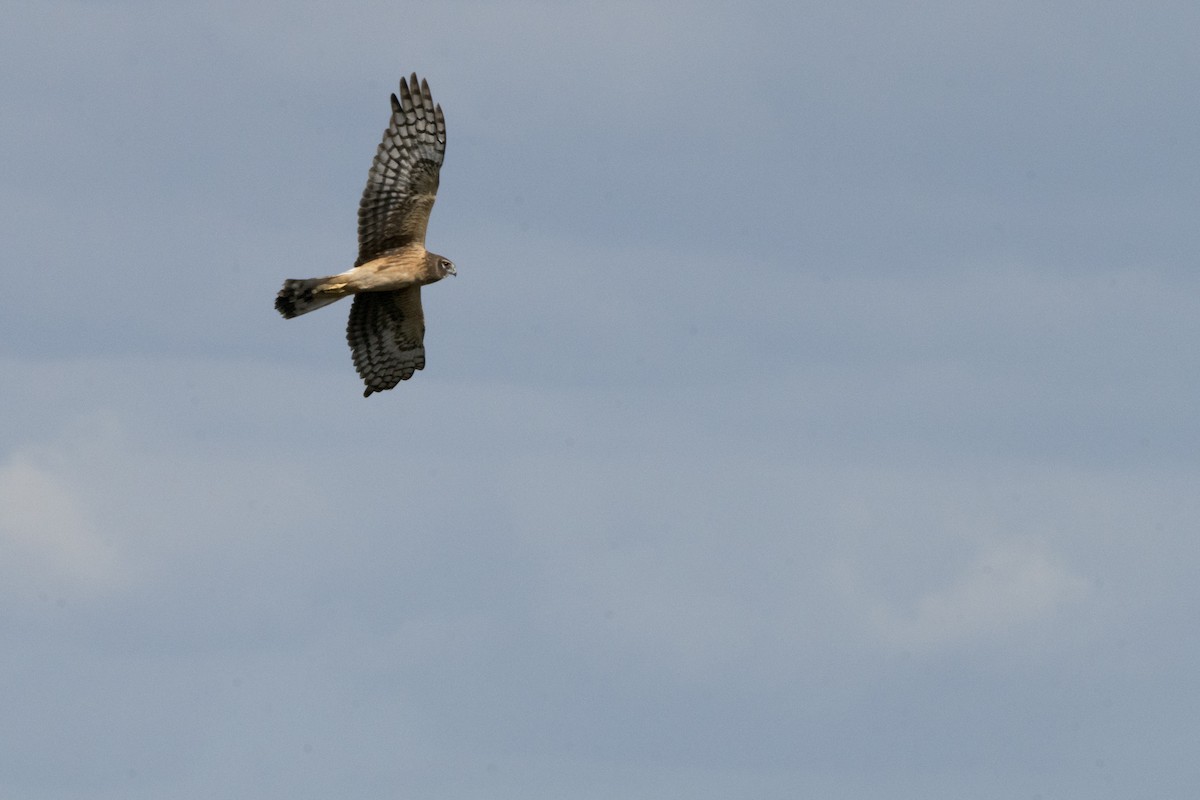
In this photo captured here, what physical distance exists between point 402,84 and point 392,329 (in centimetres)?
463

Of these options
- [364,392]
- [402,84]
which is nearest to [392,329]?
[364,392]

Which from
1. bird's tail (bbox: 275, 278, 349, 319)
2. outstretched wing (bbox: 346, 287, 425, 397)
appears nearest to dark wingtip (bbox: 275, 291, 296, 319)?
bird's tail (bbox: 275, 278, 349, 319)

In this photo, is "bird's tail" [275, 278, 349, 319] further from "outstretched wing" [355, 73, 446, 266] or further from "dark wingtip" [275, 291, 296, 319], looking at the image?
"outstretched wing" [355, 73, 446, 266]

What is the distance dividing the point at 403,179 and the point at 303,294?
9.57 ft

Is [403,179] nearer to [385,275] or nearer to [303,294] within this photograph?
[385,275]

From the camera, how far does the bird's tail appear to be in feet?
120

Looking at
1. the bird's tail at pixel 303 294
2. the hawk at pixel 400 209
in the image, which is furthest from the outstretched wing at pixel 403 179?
the bird's tail at pixel 303 294

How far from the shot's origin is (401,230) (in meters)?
37.6

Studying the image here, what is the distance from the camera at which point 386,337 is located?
39.3 meters

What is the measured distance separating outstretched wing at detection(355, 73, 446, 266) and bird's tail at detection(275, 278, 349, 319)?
107cm

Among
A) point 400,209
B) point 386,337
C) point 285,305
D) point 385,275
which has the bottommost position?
point 285,305

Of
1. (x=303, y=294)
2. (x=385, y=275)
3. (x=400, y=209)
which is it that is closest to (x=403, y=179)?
(x=400, y=209)

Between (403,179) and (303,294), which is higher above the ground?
(403,179)

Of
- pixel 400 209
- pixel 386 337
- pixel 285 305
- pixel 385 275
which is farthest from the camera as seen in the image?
pixel 386 337
